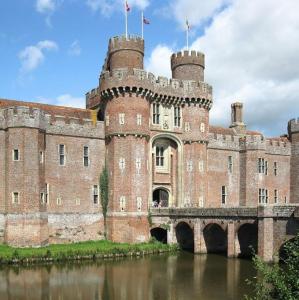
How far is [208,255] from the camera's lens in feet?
114

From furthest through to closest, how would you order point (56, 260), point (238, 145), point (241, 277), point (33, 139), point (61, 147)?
point (238, 145) → point (61, 147) → point (33, 139) → point (56, 260) → point (241, 277)

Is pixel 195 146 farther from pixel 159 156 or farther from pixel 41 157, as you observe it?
pixel 41 157

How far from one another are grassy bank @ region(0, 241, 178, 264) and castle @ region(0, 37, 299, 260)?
1.24m

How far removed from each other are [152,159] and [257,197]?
11300mm

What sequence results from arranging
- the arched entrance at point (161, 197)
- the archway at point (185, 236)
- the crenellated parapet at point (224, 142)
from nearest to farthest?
the archway at point (185, 236) → the arched entrance at point (161, 197) → the crenellated parapet at point (224, 142)

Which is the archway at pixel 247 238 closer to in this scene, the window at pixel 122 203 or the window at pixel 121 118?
the window at pixel 122 203

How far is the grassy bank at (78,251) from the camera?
30250 millimetres

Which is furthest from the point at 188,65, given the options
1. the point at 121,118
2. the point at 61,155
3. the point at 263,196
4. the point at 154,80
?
the point at 263,196

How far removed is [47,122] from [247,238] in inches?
658

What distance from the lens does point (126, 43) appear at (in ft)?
130

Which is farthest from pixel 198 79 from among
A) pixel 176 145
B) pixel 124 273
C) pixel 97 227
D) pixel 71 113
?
pixel 124 273

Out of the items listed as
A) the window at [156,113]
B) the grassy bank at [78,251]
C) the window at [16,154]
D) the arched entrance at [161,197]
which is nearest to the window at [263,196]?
the arched entrance at [161,197]

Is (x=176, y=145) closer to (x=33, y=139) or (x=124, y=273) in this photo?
(x=33, y=139)

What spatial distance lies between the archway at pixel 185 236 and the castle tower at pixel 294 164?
595 inches
